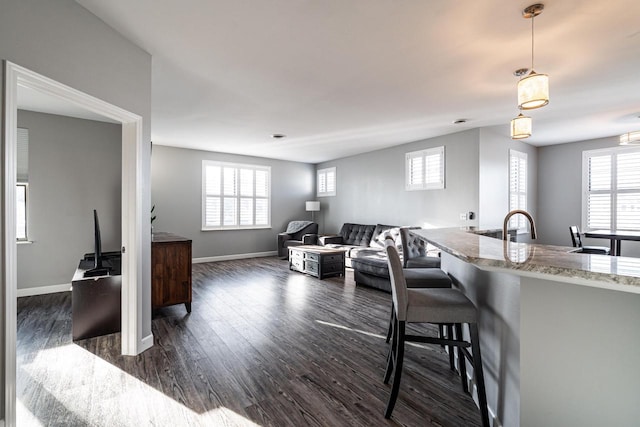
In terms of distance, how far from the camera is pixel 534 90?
2.04 meters

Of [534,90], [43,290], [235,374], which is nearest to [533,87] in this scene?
[534,90]

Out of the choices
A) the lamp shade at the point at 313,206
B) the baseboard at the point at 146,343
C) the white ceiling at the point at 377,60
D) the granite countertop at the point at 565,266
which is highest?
the white ceiling at the point at 377,60

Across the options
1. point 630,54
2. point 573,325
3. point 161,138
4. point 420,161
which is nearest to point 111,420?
point 573,325

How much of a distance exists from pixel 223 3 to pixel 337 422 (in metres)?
2.77

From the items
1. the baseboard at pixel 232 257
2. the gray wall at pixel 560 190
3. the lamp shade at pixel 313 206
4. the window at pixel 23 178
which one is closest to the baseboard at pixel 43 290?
the window at pixel 23 178

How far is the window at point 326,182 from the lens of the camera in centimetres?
826

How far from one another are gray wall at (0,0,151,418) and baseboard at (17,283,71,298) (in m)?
2.93

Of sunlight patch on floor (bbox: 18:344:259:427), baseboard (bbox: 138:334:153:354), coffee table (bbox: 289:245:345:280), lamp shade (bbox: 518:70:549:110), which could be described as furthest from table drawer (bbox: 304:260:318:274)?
lamp shade (bbox: 518:70:549:110)

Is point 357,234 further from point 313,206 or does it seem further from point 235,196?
point 235,196

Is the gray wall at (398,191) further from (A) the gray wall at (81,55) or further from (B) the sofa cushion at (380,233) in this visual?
(A) the gray wall at (81,55)

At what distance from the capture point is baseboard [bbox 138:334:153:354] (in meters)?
2.62

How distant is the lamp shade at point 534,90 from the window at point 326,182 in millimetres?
6200

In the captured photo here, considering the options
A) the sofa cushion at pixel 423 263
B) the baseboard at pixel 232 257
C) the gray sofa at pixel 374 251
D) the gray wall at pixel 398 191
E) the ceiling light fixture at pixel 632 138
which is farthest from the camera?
the baseboard at pixel 232 257

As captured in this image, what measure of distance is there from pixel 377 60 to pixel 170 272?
319cm
